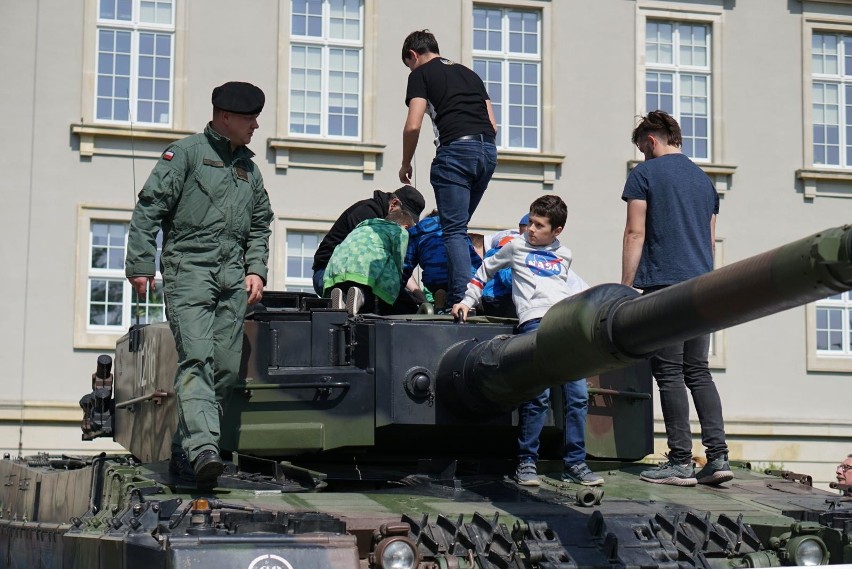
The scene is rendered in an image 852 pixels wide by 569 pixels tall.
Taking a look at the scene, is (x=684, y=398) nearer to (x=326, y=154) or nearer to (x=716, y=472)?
(x=716, y=472)

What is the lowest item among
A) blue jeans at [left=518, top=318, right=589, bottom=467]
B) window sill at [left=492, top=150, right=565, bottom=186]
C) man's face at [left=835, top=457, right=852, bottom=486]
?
man's face at [left=835, top=457, right=852, bottom=486]

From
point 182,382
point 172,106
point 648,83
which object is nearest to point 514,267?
point 182,382

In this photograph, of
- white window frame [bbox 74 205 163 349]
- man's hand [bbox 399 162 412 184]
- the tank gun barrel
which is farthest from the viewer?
white window frame [bbox 74 205 163 349]

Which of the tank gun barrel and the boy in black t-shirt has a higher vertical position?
the boy in black t-shirt

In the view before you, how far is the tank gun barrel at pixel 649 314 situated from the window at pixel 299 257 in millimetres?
17917

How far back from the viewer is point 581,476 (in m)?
8.69

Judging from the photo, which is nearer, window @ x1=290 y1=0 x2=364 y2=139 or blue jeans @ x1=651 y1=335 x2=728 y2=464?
blue jeans @ x1=651 y1=335 x2=728 y2=464

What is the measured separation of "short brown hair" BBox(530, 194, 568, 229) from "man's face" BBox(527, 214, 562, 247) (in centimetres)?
2

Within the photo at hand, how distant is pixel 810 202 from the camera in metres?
28.7

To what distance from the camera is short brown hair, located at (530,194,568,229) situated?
8.68 m

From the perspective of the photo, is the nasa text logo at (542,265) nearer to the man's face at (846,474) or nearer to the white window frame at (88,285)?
the man's face at (846,474)

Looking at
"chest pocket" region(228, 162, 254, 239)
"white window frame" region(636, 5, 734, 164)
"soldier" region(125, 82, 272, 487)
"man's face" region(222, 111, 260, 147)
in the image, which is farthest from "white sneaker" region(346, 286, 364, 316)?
"white window frame" region(636, 5, 734, 164)

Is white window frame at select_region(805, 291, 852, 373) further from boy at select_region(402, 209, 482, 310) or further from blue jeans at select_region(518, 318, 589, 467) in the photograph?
blue jeans at select_region(518, 318, 589, 467)

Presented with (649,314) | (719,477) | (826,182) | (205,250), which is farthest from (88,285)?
(649,314)
